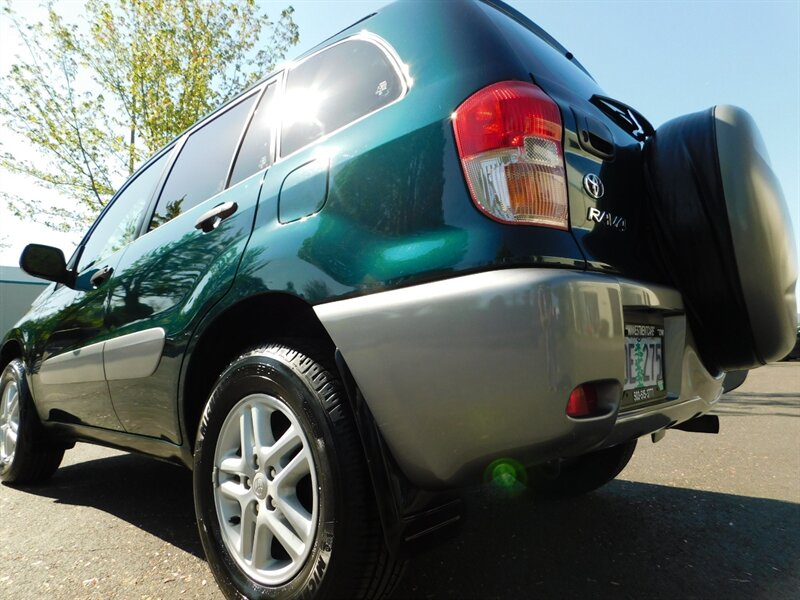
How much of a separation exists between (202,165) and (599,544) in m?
2.27

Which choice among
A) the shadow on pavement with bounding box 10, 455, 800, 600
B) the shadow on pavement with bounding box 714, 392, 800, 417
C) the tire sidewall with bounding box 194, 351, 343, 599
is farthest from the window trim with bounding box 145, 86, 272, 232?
the shadow on pavement with bounding box 714, 392, 800, 417

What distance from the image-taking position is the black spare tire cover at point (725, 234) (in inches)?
56.7

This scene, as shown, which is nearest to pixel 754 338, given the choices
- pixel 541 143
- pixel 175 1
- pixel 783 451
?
pixel 541 143

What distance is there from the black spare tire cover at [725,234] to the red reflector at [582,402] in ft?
1.95

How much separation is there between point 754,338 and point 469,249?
0.94 meters

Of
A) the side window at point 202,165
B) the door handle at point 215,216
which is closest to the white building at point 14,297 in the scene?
the side window at point 202,165

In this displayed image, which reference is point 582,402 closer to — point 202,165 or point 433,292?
point 433,292

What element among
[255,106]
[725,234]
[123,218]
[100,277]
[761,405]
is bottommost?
[761,405]

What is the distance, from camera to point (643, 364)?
145cm

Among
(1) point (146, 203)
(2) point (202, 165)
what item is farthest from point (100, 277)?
(2) point (202, 165)

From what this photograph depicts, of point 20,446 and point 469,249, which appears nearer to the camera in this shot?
point 469,249

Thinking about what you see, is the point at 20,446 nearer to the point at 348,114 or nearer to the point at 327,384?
the point at 327,384

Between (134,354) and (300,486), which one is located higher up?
(134,354)

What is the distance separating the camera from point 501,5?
1.85 meters
